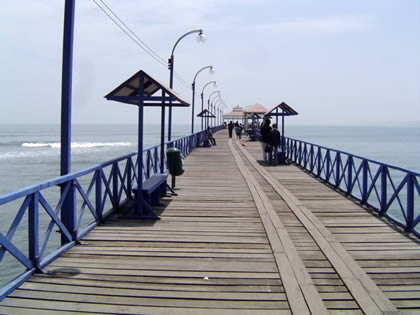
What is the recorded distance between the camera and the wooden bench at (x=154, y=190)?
293 inches

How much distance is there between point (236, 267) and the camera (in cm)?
489

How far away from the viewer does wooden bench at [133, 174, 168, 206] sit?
745 cm

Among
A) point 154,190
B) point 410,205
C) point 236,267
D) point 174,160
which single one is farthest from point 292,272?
point 174,160

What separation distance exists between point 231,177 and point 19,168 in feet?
100

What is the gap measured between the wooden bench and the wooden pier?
0.26 m

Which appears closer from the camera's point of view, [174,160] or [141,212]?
[141,212]

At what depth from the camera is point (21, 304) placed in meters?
3.89

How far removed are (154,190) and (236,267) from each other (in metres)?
3.58

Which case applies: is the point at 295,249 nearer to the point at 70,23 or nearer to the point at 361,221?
the point at 361,221

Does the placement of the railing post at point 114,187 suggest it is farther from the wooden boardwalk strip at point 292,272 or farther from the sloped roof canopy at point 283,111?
the sloped roof canopy at point 283,111

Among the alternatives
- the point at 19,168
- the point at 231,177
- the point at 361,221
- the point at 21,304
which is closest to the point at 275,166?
the point at 231,177

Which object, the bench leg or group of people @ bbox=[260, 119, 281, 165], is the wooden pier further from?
group of people @ bbox=[260, 119, 281, 165]

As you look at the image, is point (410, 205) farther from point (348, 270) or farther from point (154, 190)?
point (154, 190)

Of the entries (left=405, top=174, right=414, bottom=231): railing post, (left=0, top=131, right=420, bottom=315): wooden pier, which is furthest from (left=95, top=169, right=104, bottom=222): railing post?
(left=405, top=174, right=414, bottom=231): railing post
